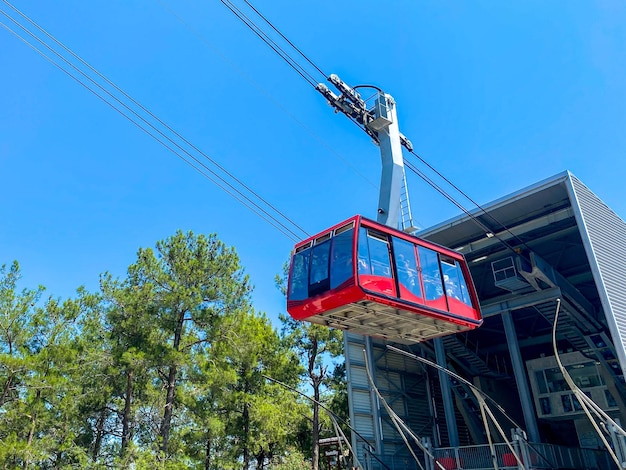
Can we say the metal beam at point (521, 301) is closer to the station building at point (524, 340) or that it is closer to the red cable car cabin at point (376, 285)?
the station building at point (524, 340)

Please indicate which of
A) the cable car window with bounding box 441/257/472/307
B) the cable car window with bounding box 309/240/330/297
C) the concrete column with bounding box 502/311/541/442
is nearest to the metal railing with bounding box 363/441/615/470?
the concrete column with bounding box 502/311/541/442

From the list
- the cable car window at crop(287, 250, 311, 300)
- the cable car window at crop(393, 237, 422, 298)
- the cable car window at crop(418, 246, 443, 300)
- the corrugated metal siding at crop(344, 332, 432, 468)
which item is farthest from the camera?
the corrugated metal siding at crop(344, 332, 432, 468)

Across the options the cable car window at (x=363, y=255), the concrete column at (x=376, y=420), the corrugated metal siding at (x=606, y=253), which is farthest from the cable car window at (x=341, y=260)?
the concrete column at (x=376, y=420)

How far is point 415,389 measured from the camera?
23656mm

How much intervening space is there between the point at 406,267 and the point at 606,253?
955cm

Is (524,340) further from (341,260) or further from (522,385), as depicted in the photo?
(341,260)

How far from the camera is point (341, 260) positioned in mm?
10719

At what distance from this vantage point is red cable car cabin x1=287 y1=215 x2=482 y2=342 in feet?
34.5

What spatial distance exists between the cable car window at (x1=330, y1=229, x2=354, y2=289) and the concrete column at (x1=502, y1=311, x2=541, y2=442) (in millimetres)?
11716

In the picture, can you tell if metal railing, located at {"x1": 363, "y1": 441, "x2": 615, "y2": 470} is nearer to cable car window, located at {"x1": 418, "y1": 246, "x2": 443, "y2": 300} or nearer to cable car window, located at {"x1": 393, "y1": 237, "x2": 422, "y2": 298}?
cable car window, located at {"x1": 418, "y1": 246, "x2": 443, "y2": 300}

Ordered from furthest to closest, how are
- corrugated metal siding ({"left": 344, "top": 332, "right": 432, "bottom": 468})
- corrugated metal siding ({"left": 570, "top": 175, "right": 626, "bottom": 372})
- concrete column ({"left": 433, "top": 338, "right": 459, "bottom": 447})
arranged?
corrugated metal siding ({"left": 344, "top": 332, "right": 432, "bottom": 468}) < concrete column ({"left": 433, "top": 338, "right": 459, "bottom": 447}) < corrugated metal siding ({"left": 570, "top": 175, "right": 626, "bottom": 372})

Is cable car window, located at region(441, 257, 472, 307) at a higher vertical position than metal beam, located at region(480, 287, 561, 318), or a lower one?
lower

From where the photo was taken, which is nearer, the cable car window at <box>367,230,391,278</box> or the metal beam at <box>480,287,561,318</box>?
the cable car window at <box>367,230,391,278</box>

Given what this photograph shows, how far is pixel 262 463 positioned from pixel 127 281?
1213 centimetres
